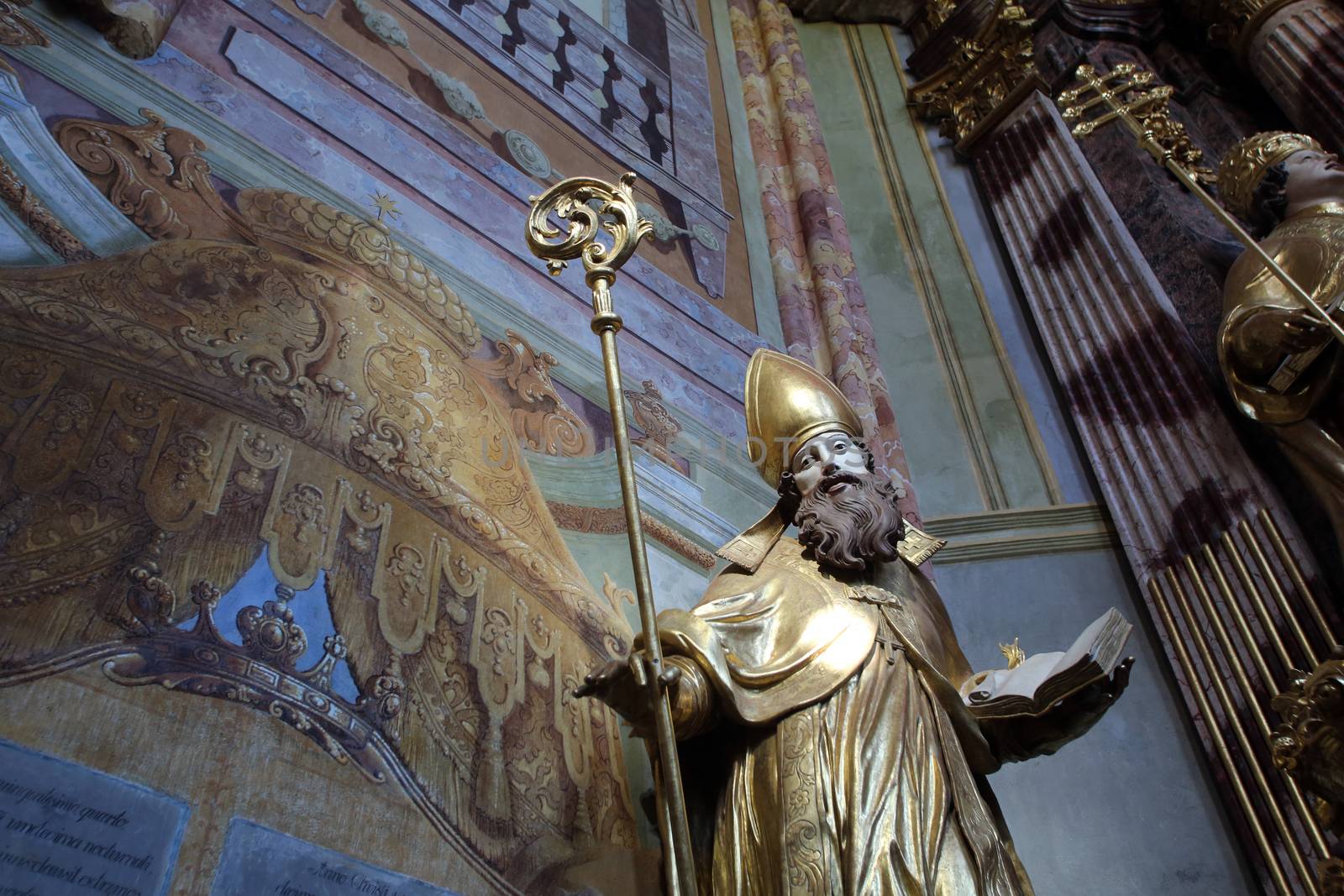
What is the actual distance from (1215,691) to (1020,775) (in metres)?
0.80

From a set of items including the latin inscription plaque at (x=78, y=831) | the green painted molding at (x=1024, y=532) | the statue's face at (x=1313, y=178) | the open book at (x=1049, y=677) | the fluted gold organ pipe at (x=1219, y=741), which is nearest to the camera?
the latin inscription plaque at (x=78, y=831)

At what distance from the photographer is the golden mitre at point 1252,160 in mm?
5004

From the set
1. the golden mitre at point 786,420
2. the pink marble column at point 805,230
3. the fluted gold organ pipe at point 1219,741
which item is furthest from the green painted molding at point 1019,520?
the golden mitre at point 786,420

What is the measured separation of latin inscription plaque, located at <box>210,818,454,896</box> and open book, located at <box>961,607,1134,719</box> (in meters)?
1.45

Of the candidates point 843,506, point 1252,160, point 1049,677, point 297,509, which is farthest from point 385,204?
point 1252,160

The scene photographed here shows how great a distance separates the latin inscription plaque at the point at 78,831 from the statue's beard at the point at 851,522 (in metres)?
1.63

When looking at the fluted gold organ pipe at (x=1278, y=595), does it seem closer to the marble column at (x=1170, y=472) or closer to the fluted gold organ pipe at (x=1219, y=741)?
the marble column at (x=1170, y=472)

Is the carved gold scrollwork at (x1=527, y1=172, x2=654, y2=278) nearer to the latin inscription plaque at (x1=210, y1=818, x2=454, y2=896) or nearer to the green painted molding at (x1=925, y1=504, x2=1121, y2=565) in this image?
the latin inscription plaque at (x1=210, y1=818, x2=454, y2=896)

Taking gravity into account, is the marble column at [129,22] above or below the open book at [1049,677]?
above

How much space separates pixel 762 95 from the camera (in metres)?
6.99

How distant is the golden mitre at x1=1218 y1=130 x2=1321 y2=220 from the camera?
5.00m

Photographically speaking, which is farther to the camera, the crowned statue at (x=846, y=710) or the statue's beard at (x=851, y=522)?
the statue's beard at (x=851, y=522)

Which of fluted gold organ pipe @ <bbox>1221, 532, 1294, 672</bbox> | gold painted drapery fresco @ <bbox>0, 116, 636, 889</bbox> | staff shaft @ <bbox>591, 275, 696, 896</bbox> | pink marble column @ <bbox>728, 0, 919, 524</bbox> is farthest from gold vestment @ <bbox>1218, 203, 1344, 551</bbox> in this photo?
staff shaft @ <bbox>591, 275, 696, 896</bbox>

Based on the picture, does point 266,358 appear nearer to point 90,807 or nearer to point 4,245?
point 4,245
